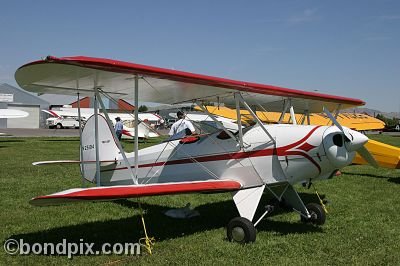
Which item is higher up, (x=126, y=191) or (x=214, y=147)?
(x=214, y=147)

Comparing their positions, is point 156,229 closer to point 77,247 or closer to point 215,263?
point 77,247

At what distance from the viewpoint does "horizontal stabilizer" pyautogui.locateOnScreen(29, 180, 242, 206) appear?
4.50 m

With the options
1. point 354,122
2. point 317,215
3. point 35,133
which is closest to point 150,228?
point 317,215

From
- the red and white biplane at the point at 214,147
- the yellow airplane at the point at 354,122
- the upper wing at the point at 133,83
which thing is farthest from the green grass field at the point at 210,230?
the upper wing at the point at 133,83

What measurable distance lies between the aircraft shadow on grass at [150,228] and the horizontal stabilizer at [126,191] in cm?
75

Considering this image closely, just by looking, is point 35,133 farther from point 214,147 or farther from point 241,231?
point 241,231

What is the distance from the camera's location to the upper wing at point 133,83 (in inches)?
189

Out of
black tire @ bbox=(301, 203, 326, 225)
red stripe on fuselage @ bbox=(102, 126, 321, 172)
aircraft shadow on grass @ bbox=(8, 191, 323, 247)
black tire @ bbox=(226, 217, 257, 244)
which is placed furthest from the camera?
black tire @ bbox=(301, 203, 326, 225)

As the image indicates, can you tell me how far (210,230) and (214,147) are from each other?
126cm

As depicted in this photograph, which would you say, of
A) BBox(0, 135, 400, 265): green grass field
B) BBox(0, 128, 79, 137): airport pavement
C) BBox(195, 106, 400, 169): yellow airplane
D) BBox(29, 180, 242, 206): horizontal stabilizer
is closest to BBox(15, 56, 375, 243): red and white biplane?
BBox(29, 180, 242, 206): horizontal stabilizer

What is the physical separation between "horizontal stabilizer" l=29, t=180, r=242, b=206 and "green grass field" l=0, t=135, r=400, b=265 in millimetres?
712

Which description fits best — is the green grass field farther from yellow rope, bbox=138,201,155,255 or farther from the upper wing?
the upper wing

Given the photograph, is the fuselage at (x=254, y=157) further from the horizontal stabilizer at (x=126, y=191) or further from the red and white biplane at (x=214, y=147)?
the horizontal stabilizer at (x=126, y=191)

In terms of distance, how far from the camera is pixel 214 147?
647 centimetres
